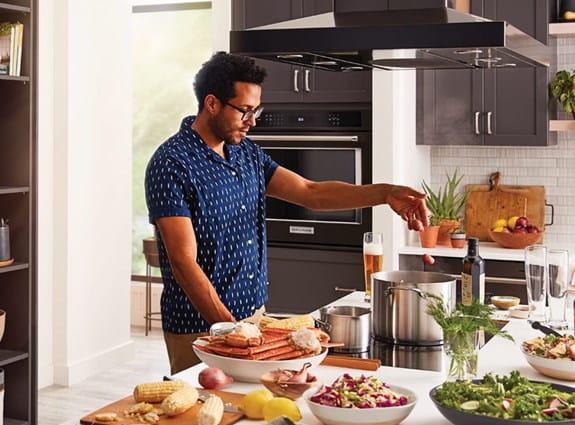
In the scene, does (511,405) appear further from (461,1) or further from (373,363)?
(461,1)

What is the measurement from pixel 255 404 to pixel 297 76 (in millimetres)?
3653

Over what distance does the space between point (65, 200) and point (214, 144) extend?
254 centimetres

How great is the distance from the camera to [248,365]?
7.14 ft

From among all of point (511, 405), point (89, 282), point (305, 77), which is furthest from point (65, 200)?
point (511, 405)

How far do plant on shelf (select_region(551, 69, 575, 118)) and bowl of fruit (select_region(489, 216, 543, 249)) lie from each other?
2.21ft

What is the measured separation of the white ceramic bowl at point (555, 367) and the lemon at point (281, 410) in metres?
0.71

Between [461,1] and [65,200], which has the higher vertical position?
[461,1]

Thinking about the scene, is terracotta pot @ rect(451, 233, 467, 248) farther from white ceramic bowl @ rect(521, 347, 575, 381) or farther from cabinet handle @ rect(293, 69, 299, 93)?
white ceramic bowl @ rect(521, 347, 575, 381)

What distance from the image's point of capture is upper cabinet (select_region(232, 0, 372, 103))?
5.27 meters

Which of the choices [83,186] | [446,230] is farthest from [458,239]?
[83,186]

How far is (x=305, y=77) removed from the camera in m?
5.36

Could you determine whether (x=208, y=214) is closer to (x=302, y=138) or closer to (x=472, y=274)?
(x=472, y=274)

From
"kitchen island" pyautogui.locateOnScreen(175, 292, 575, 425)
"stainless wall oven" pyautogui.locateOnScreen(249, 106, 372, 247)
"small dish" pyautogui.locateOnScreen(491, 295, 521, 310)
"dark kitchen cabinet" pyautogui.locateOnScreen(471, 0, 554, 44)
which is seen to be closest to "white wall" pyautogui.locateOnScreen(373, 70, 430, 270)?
"stainless wall oven" pyautogui.locateOnScreen(249, 106, 372, 247)

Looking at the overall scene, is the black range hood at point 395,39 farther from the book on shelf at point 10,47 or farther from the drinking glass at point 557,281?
the book on shelf at point 10,47
